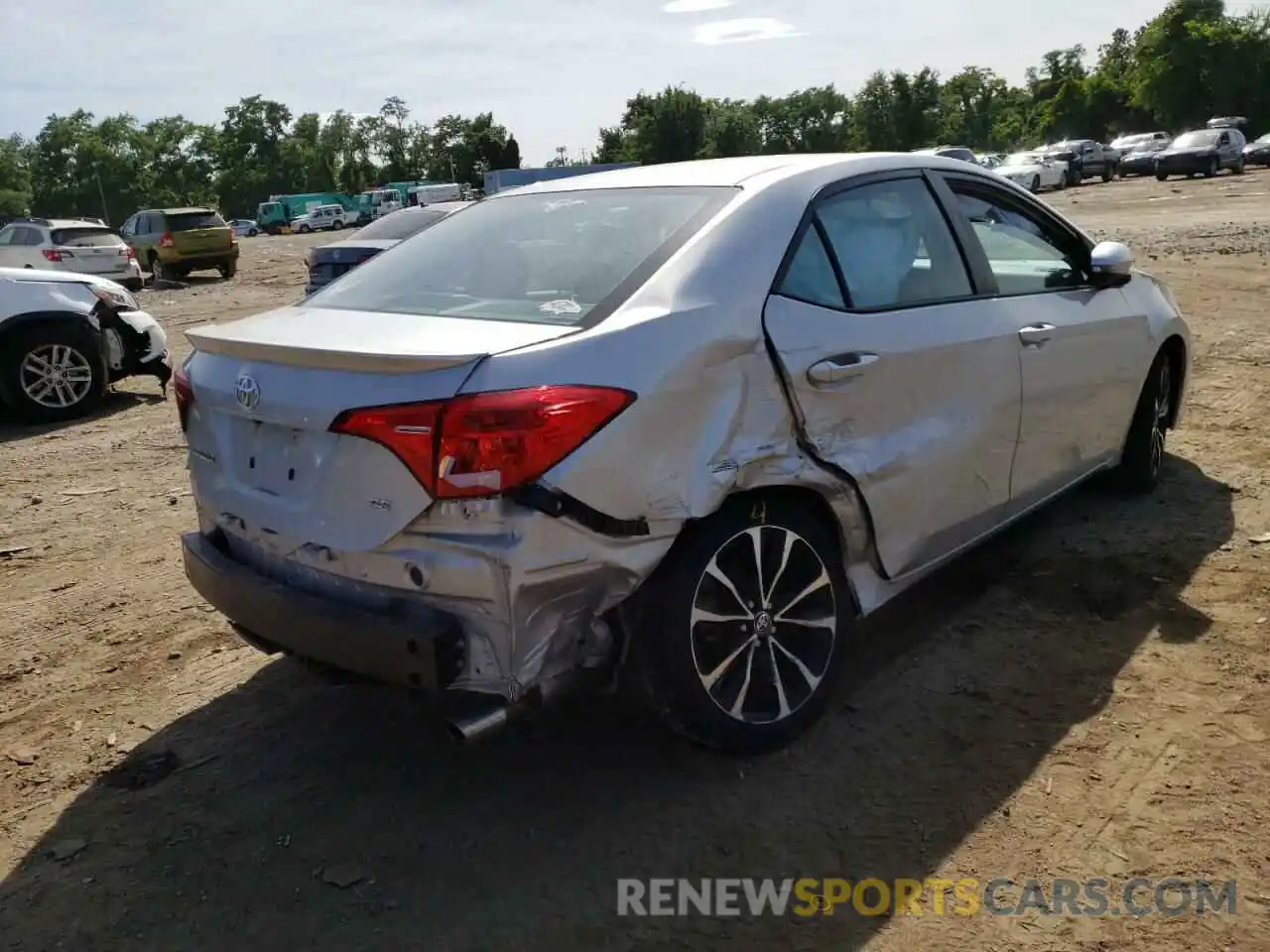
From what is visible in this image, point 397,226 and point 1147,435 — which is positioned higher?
point 397,226

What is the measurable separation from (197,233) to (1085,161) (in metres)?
33.4

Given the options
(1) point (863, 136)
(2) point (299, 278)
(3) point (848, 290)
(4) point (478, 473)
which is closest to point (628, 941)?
(4) point (478, 473)

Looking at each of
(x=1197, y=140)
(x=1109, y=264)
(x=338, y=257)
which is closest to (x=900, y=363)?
(x=1109, y=264)

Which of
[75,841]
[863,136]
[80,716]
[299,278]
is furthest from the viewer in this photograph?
[863,136]

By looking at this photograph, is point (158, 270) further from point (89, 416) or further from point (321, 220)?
point (321, 220)

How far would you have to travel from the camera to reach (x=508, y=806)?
9.75ft

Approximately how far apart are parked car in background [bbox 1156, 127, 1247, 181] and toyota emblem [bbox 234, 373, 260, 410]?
3998 centimetres

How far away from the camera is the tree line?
65.6 meters

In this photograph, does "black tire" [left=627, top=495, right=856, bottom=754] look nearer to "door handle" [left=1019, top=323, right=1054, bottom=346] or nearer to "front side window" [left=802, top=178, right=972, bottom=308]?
"front side window" [left=802, top=178, right=972, bottom=308]

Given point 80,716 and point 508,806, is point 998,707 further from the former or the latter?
point 80,716

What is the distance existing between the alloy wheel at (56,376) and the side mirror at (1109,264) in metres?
7.60

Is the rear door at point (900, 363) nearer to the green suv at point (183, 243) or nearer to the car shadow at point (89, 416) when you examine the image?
the car shadow at point (89, 416)

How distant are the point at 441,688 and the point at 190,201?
105778mm

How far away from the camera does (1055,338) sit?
404cm
